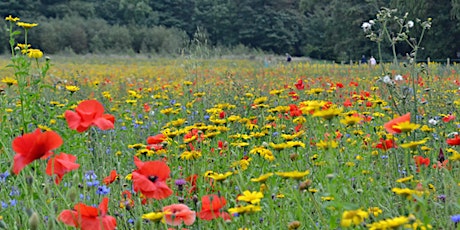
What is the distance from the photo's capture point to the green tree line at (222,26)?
25.9 metres

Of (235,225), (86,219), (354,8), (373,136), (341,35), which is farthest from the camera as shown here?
(341,35)

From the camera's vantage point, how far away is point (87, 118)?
141cm

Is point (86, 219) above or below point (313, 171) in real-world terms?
above

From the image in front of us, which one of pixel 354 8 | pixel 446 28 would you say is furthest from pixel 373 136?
pixel 354 8

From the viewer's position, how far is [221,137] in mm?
3152

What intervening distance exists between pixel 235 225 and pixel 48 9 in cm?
3721

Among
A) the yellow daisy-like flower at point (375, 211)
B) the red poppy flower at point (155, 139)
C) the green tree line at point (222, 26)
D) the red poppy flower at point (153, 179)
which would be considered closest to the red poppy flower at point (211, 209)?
the red poppy flower at point (153, 179)

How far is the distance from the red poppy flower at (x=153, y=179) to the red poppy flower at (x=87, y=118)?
129 millimetres

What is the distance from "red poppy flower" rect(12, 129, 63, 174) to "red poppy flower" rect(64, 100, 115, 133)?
79 mm

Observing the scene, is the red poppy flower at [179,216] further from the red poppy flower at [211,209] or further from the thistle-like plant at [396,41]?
the thistle-like plant at [396,41]

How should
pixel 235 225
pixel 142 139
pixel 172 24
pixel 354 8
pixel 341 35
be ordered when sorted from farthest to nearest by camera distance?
pixel 172 24, pixel 341 35, pixel 354 8, pixel 142 139, pixel 235 225

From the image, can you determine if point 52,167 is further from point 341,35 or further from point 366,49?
point 341,35

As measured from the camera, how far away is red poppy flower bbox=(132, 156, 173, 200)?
1.37m

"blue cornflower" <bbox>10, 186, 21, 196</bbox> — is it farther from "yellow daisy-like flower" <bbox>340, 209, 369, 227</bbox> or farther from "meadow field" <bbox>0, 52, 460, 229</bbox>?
"yellow daisy-like flower" <bbox>340, 209, 369, 227</bbox>
